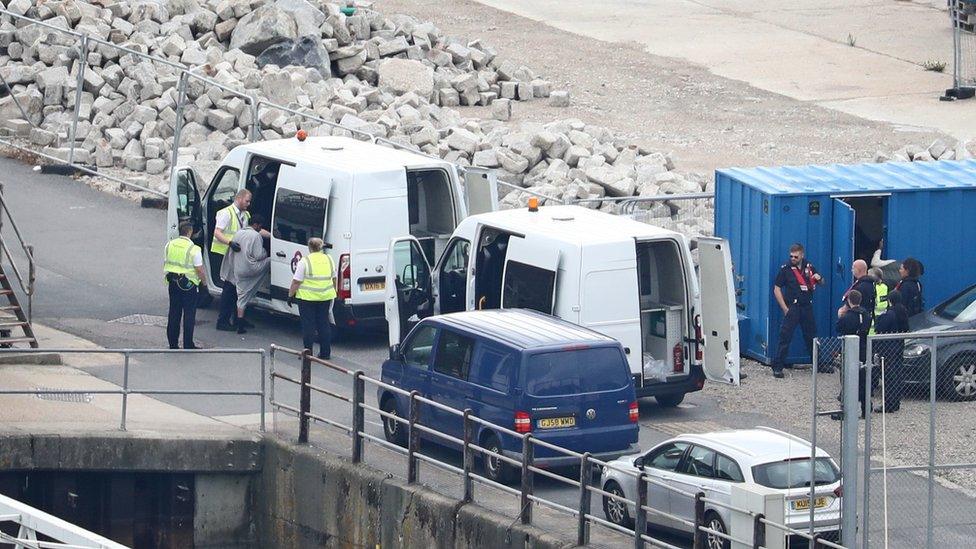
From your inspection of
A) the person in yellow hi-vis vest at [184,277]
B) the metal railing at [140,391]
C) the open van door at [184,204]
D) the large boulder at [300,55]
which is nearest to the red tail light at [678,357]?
the metal railing at [140,391]

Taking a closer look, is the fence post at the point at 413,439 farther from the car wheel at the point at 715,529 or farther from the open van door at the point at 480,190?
the open van door at the point at 480,190

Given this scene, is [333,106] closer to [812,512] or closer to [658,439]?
[658,439]

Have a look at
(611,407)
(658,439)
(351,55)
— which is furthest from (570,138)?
(611,407)

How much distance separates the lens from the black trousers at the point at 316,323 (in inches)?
849

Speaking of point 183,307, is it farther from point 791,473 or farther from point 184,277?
point 791,473

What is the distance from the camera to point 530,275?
19.7 meters

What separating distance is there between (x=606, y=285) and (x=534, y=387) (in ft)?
8.15

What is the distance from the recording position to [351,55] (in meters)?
36.2

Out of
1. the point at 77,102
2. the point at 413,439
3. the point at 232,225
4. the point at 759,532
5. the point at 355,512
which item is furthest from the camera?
the point at 77,102

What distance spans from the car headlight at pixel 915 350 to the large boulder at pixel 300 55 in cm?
1702

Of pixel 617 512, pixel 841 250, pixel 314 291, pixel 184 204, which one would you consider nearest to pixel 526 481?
pixel 617 512

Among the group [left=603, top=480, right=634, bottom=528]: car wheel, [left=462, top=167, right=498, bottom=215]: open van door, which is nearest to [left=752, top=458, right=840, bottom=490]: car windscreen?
[left=603, top=480, right=634, bottom=528]: car wheel

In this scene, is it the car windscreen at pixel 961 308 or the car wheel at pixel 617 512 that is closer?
the car wheel at pixel 617 512

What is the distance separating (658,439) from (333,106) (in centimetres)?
1423
